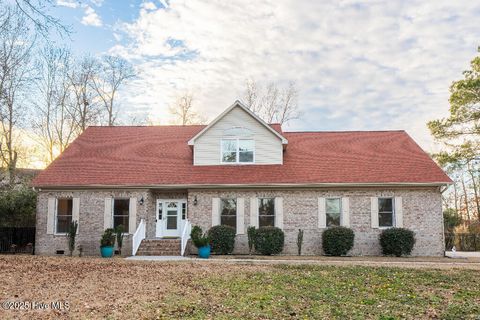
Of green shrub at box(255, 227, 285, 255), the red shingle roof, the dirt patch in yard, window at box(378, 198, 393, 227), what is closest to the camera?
the dirt patch in yard

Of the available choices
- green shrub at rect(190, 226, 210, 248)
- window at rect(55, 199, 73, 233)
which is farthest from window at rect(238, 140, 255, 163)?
window at rect(55, 199, 73, 233)

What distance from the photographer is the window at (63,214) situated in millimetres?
21891

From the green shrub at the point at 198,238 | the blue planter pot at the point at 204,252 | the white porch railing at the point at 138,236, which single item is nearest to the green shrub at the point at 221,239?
the green shrub at the point at 198,238

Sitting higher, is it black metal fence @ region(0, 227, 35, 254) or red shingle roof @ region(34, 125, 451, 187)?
red shingle roof @ region(34, 125, 451, 187)

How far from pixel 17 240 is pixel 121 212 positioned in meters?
5.86

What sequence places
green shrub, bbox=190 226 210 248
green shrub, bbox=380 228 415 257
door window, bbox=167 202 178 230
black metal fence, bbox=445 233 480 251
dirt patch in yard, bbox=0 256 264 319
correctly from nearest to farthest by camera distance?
dirt patch in yard, bbox=0 256 264 319, green shrub, bbox=190 226 210 248, green shrub, bbox=380 228 415 257, door window, bbox=167 202 178 230, black metal fence, bbox=445 233 480 251

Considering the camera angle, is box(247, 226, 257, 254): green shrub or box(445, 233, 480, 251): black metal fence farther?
box(445, 233, 480, 251): black metal fence

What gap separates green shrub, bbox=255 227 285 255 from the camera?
67.2 feet

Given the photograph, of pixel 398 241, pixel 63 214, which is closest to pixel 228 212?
pixel 398 241

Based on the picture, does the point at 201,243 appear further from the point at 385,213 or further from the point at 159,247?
the point at 385,213

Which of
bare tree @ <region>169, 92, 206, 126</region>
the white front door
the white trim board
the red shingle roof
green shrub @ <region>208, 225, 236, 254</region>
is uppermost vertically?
bare tree @ <region>169, 92, 206, 126</region>

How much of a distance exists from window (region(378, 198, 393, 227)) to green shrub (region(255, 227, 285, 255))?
15.9 ft

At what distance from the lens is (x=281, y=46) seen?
22.3 m

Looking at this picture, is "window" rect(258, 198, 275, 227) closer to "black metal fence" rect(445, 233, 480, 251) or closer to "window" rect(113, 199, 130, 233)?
"window" rect(113, 199, 130, 233)
